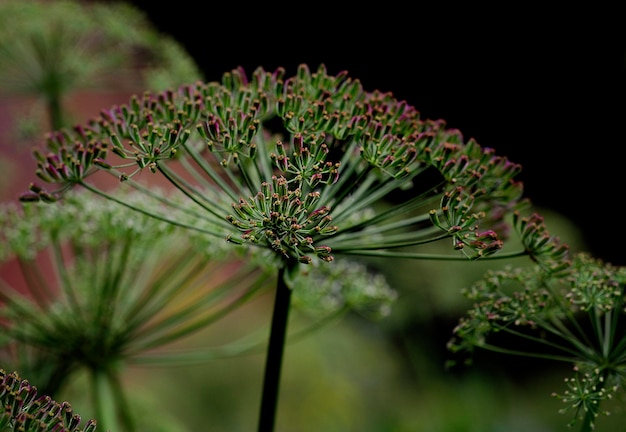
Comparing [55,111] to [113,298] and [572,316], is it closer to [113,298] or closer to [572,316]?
[113,298]

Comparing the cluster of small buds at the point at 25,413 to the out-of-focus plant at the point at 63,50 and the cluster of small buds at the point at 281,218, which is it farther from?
the out-of-focus plant at the point at 63,50

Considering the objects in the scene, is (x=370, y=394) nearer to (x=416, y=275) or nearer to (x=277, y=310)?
(x=416, y=275)

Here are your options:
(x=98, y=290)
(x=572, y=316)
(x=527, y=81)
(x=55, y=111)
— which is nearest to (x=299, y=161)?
(x=572, y=316)

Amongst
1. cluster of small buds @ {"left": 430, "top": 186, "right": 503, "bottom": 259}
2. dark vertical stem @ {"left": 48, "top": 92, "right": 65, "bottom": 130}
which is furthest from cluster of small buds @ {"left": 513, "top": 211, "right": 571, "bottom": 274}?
dark vertical stem @ {"left": 48, "top": 92, "right": 65, "bottom": 130}

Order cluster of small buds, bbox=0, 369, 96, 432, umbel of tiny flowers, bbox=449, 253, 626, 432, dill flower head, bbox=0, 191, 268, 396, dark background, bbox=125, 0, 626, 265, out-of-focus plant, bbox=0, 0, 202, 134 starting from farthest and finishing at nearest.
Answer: dark background, bbox=125, 0, 626, 265, out-of-focus plant, bbox=0, 0, 202, 134, dill flower head, bbox=0, 191, 268, 396, umbel of tiny flowers, bbox=449, 253, 626, 432, cluster of small buds, bbox=0, 369, 96, 432


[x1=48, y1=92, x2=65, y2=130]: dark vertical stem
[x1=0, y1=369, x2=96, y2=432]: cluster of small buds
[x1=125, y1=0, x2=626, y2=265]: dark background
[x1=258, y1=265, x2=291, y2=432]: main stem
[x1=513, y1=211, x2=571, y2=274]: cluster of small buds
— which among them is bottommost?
[x1=0, y1=369, x2=96, y2=432]: cluster of small buds

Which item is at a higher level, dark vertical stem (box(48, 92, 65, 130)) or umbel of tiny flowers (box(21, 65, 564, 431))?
dark vertical stem (box(48, 92, 65, 130))

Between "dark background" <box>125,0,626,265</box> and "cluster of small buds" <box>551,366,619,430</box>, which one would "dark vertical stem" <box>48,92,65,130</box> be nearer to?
"cluster of small buds" <box>551,366,619,430</box>
